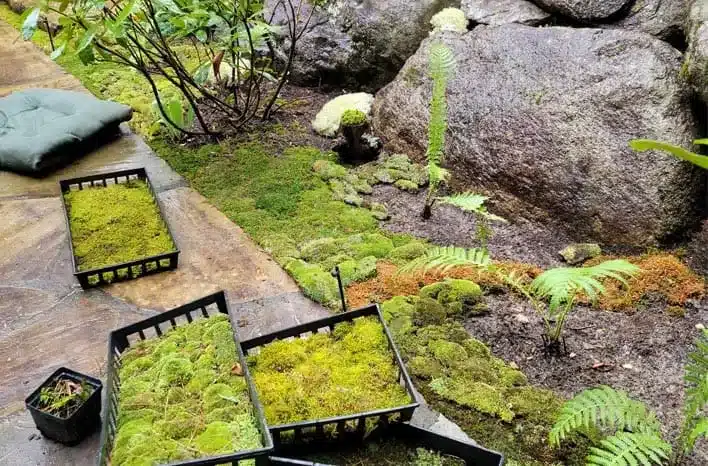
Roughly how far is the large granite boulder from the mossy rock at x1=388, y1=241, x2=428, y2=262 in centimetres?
242

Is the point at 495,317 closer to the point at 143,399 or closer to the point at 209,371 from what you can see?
the point at 209,371

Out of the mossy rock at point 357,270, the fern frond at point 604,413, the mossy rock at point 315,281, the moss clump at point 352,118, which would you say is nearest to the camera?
the fern frond at point 604,413

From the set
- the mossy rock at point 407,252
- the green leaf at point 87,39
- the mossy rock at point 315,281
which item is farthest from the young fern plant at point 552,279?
the green leaf at point 87,39

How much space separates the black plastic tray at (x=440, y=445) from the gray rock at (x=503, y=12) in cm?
351

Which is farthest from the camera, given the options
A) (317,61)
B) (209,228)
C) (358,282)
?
(317,61)

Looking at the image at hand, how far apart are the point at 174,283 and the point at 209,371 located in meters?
1.17

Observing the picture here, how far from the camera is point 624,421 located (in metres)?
2.32

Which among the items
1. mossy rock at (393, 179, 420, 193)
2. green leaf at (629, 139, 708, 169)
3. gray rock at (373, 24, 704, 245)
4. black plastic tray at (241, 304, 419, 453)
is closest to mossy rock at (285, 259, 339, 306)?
black plastic tray at (241, 304, 419, 453)

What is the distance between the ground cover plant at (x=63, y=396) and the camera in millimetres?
2461

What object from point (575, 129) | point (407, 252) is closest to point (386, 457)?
point (407, 252)

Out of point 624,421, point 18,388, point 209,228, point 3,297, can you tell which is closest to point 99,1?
point 209,228

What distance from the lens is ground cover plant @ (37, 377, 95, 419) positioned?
2.46 m

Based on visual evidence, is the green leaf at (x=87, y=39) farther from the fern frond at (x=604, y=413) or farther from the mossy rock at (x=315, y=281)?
the fern frond at (x=604, y=413)

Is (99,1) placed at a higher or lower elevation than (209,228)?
higher
